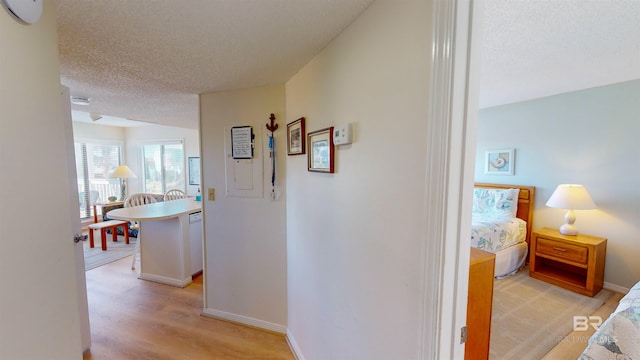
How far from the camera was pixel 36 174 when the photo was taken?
2.70 feet

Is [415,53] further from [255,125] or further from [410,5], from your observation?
[255,125]

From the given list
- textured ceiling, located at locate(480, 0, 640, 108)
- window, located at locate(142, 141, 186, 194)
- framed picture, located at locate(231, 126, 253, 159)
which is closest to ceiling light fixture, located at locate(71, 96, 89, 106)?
framed picture, located at locate(231, 126, 253, 159)

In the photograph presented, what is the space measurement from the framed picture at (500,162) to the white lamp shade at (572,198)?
74cm

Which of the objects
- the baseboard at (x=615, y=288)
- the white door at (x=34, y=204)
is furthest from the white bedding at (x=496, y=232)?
the white door at (x=34, y=204)

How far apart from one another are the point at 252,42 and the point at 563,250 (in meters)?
3.68

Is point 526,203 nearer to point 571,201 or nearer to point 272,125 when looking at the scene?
point 571,201

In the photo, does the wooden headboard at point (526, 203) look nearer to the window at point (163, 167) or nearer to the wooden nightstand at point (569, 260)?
the wooden nightstand at point (569, 260)

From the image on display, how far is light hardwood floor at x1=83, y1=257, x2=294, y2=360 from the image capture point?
76.1 inches

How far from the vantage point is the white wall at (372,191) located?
0.80m

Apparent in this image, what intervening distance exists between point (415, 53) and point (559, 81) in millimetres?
2848

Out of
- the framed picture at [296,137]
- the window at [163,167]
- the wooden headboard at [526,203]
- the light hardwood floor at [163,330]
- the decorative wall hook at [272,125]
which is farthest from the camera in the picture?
the window at [163,167]

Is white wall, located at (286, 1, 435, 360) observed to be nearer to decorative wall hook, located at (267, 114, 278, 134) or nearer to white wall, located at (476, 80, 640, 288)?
decorative wall hook, located at (267, 114, 278, 134)

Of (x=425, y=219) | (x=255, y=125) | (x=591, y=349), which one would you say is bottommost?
(x=591, y=349)

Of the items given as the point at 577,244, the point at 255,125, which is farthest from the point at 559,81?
the point at 255,125
